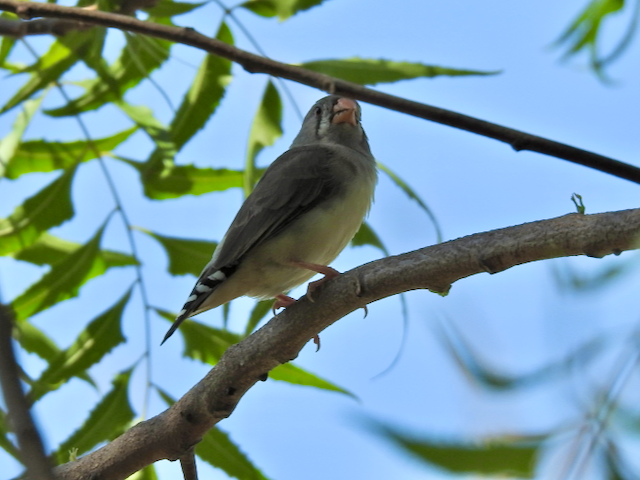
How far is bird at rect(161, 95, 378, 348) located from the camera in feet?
→ 9.46

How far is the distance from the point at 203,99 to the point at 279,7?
0.53m

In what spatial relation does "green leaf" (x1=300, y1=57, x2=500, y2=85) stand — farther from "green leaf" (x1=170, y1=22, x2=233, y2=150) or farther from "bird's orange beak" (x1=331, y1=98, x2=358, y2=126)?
"bird's orange beak" (x1=331, y1=98, x2=358, y2=126)

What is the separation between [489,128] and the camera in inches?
49.7

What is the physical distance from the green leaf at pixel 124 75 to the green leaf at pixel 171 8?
0.27 m

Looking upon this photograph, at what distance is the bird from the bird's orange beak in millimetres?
609

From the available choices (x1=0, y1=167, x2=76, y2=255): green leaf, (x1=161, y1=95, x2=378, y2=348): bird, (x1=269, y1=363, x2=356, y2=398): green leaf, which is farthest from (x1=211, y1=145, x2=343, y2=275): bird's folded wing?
(x1=0, y1=167, x2=76, y2=255): green leaf

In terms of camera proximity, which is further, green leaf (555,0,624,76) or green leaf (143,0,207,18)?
green leaf (143,0,207,18)

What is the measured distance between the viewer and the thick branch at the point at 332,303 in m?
1.61

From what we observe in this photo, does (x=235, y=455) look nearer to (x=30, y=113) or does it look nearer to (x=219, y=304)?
(x=219, y=304)

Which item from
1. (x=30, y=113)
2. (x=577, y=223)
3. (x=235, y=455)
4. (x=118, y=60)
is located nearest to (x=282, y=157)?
(x=118, y=60)

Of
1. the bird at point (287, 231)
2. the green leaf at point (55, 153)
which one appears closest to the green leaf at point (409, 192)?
the bird at point (287, 231)

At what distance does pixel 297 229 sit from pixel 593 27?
1399mm

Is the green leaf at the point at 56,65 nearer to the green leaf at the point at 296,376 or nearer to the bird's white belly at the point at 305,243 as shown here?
the bird's white belly at the point at 305,243

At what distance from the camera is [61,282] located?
3113mm
